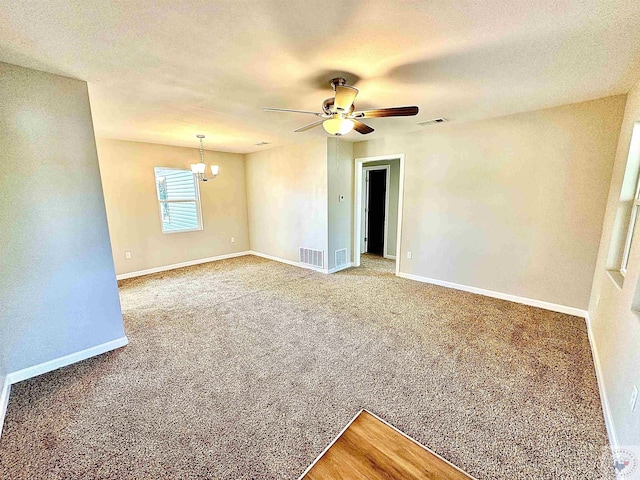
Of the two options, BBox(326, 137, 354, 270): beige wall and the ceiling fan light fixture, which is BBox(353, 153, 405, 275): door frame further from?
the ceiling fan light fixture

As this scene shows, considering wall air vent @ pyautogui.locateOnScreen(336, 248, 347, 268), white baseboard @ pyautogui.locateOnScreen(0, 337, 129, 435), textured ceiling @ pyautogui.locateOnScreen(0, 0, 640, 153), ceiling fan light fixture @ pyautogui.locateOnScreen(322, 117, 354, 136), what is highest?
textured ceiling @ pyautogui.locateOnScreen(0, 0, 640, 153)

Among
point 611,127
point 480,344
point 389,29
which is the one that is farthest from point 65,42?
point 611,127

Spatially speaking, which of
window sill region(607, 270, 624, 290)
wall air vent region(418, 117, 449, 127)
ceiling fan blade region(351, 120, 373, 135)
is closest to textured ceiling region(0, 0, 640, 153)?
ceiling fan blade region(351, 120, 373, 135)

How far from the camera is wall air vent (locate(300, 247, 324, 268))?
5.06 meters

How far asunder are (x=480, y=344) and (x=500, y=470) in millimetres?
1333

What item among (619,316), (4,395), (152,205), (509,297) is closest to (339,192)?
(509,297)

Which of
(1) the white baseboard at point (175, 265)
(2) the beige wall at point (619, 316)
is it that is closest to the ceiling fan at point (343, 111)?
(2) the beige wall at point (619, 316)

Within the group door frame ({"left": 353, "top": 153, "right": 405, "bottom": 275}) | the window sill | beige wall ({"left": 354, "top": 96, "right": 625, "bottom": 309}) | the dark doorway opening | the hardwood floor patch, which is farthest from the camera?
the dark doorway opening

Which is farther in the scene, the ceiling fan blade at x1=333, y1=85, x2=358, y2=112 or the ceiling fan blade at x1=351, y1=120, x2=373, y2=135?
the ceiling fan blade at x1=351, y1=120, x2=373, y2=135

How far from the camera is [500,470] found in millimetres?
1408

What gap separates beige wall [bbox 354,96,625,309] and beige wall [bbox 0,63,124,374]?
406 centimetres

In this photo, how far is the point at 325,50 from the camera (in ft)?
5.92

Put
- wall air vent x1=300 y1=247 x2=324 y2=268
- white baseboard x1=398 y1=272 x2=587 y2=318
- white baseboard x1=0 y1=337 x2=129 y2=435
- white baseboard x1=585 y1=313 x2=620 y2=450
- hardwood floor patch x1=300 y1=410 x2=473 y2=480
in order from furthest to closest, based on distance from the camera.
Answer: wall air vent x1=300 y1=247 x2=324 y2=268
white baseboard x1=398 y1=272 x2=587 y2=318
white baseboard x1=0 y1=337 x2=129 y2=435
white baseboard x1=585 y1=313 x2=620 y2=450
hardwood floor patch x1=300 y1=410 x2=473 y2=480

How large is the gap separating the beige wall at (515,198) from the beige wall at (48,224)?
406 cm
